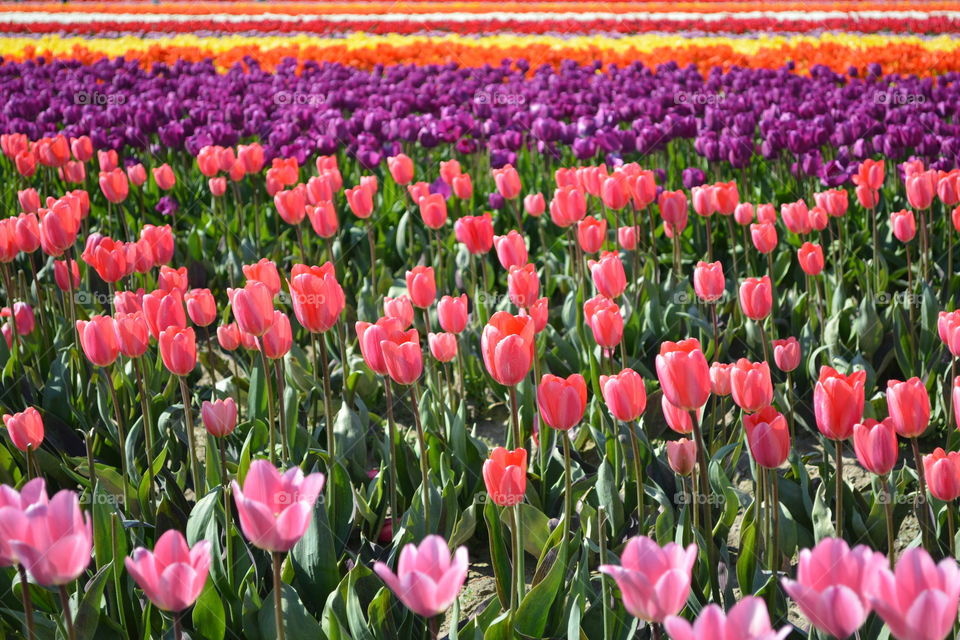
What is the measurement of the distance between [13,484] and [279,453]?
69cm

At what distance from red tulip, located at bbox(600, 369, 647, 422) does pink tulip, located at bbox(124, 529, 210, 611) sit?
86cm

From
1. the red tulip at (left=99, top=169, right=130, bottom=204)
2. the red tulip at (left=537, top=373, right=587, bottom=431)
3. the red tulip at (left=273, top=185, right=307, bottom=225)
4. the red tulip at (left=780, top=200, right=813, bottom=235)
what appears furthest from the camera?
the red tulip at (left=99, top=169, right=130, bottom=204)

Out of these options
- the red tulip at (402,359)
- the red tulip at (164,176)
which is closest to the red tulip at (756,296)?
the red tulip at (402,359)

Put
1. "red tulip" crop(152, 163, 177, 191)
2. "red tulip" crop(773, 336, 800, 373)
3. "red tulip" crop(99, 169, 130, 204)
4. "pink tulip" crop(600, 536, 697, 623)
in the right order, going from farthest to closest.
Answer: "red tulip" crop(152, 163, 177, 191) → "red tulip" crop(99, 169, 130, 204) → "red tulip" crop(773, 336, 800, 373) → "pink tulip" crop(600, 536, 697, 623)

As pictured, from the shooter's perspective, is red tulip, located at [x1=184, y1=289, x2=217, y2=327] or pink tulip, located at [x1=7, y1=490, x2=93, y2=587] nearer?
pink tulip, located at [x1=7, y1=490, x2=93, y2=587]

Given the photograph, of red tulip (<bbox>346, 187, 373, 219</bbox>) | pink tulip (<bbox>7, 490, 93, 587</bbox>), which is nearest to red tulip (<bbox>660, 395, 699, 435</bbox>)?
pink tulip (<bbox>7, 490, 93, 587</bbox>)

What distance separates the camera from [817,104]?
19.4 feet

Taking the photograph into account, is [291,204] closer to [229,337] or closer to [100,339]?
[229,337]

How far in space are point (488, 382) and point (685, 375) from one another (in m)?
1.79

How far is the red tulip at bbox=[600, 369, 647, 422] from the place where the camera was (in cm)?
190

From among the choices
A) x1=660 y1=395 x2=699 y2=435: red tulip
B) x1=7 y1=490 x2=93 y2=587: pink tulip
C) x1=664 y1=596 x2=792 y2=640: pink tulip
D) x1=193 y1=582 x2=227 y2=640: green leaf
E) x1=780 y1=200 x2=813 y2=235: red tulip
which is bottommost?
x1=193 y1=582 x2=227 y2=640: green leaf


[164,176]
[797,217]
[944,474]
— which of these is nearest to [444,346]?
[944,474]

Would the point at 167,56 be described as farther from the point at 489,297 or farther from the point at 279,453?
the point at 279,453

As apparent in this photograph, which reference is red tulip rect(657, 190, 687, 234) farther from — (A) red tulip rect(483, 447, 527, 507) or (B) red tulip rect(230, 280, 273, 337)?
(A) red tulip rect(483, 447, 527, 507)
